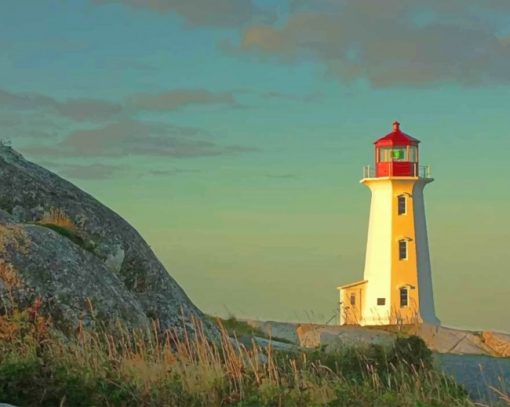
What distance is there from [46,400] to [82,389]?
1.12ft

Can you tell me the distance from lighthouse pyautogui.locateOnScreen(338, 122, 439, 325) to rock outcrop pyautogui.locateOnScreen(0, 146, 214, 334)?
2331 cm

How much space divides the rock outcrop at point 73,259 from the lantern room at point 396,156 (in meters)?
23.8

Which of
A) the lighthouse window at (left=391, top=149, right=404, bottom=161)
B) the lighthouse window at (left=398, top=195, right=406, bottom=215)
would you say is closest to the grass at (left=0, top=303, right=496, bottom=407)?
the lighthouse window at (left=398, top=195, right=406, bottom=215)

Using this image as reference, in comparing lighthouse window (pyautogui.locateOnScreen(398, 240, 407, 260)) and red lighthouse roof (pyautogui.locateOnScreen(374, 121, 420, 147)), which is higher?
red lighthouse roof (pyautogui.locateOnScreen(374, 121, 420, 147))

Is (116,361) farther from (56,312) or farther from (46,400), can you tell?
(56,312)

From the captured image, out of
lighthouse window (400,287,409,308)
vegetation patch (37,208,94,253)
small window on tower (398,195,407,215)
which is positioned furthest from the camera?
small window on tower (398,195,407,215)

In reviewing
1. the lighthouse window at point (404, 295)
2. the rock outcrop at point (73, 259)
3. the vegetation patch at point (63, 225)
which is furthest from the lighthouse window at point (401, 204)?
the vegetation patch at point (63, 225)

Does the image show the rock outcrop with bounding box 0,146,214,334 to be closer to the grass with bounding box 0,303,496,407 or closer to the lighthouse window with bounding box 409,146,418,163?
the grass with bounding box 0,303,496,407

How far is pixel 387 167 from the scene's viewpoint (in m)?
38.6

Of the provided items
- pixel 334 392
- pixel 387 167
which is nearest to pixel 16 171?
pixel 334 392

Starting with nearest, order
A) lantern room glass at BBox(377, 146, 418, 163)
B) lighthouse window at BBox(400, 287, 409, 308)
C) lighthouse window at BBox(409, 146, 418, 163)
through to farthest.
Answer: lighthouse window at BBox(400, 287, 409, 308)
lantern room glass at BBox(377, 146, 418, 163)
lighthouse window at BBox(409, 146, 418, 163)

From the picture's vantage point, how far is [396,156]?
38.7 meters

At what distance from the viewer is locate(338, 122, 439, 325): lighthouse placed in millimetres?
38125

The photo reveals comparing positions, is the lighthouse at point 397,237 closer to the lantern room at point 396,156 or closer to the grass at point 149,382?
the lantern room at point 396,156
